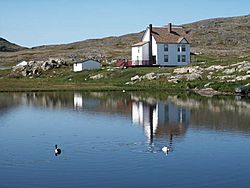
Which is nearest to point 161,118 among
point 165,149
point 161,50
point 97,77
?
point 165,149

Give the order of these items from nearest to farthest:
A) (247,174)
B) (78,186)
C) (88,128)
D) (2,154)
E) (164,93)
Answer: (78,186), (247,174), (2,154), (88,128), (164,93)

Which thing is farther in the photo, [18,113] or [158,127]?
[18,113]

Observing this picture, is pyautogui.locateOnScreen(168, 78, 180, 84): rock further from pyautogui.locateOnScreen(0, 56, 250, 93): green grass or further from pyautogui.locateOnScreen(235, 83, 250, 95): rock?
pyautogui.locateOnScreen(235, 83, 250, 95): rock

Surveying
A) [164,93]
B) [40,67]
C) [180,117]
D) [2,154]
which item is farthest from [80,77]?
[2,154]

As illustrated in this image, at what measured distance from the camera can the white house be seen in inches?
4638

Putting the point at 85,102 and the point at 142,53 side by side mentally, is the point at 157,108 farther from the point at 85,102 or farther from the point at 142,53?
the point at 142,53

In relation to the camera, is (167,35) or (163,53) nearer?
(163,53)

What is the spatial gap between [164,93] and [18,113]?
31.4m

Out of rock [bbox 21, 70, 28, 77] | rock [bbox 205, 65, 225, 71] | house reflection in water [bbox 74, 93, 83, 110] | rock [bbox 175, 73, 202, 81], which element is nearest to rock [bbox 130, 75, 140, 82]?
rock [bbox 175, 73, 202, 81]

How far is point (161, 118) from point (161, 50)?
63883 millimetres

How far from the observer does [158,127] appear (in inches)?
1911

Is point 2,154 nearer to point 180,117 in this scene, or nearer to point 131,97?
point 180,117

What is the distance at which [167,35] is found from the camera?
121 meters

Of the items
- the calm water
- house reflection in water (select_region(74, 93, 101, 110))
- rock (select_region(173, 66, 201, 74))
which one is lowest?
the calm water
